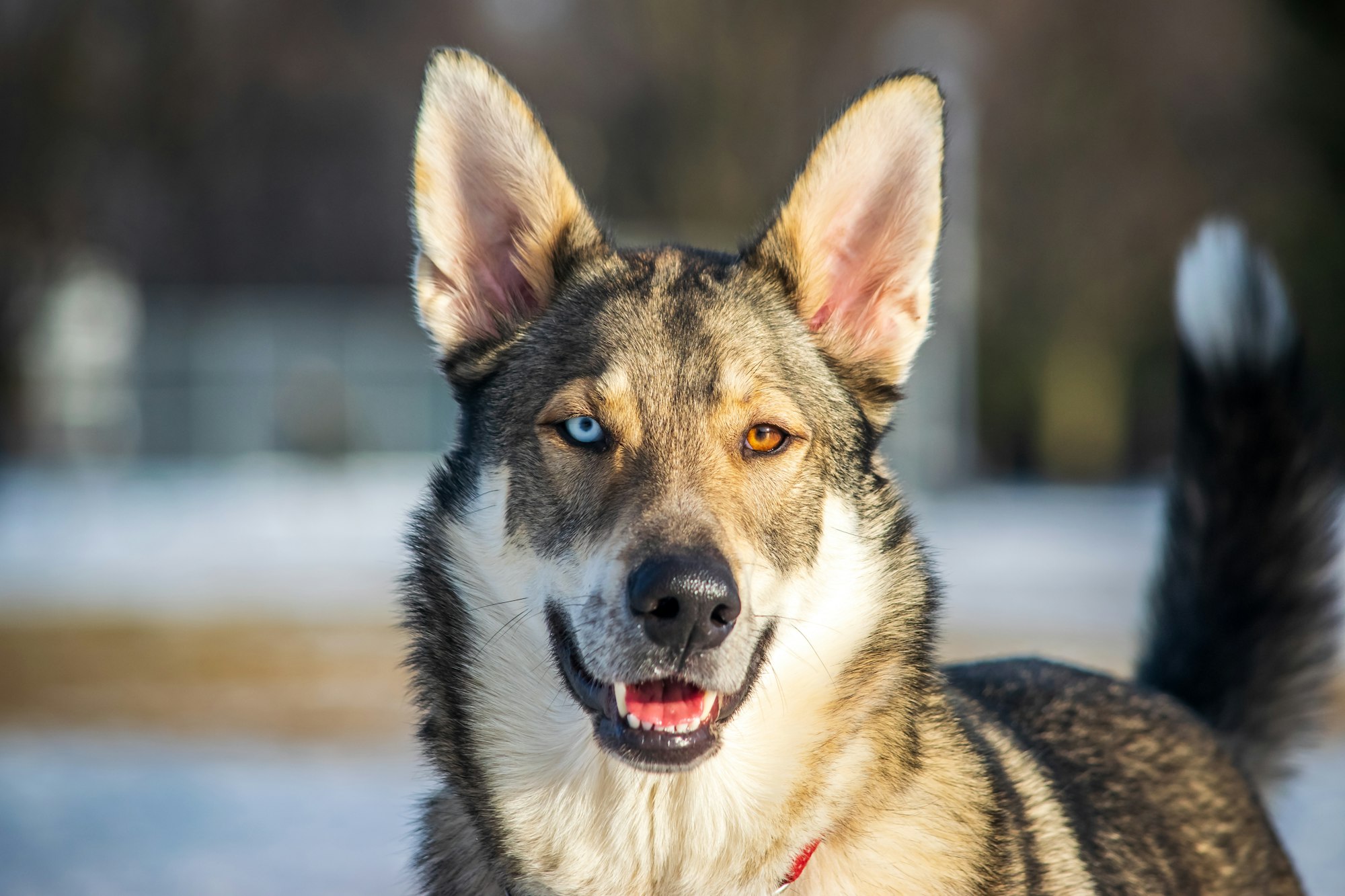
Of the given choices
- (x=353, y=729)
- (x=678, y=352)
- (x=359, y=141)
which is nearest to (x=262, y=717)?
(x=353, y=729)

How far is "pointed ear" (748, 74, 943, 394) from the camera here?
322cm

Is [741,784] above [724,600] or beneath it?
beneath

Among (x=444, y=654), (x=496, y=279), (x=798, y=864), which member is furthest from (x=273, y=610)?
(x=798, y=864)

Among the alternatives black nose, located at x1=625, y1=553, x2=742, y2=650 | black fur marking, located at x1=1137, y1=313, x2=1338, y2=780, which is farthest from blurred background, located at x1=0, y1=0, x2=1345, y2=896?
black nose, located at x1=625, y1=553, x2=742, y2=650

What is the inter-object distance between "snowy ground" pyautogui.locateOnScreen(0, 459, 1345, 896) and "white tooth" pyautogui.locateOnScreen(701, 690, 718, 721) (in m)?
0.95

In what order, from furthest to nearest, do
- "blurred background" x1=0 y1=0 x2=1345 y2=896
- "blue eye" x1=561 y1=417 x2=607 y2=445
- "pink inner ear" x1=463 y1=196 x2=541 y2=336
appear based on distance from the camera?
"blurred background" x1=0 y1=0 x2=1345 y2=896
"pink inner ear" x1=463 y1=196 x2=541 y2=336
"blue eye" x1=561 y1=417 x2=607 y2=445

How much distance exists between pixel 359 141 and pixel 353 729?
2598 cm

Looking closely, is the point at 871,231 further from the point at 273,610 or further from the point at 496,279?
the point at 273,610

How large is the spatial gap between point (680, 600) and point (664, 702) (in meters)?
0.28

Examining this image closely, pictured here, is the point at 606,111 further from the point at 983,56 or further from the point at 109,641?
the point at 109,641

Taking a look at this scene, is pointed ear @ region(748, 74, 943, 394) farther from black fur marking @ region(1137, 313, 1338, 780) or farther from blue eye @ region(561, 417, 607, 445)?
black fur marking @ region(1137, 313, 1338, 780)

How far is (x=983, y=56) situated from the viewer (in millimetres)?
31406

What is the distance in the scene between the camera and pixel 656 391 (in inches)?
123

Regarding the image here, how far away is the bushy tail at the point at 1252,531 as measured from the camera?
12.9 ft
